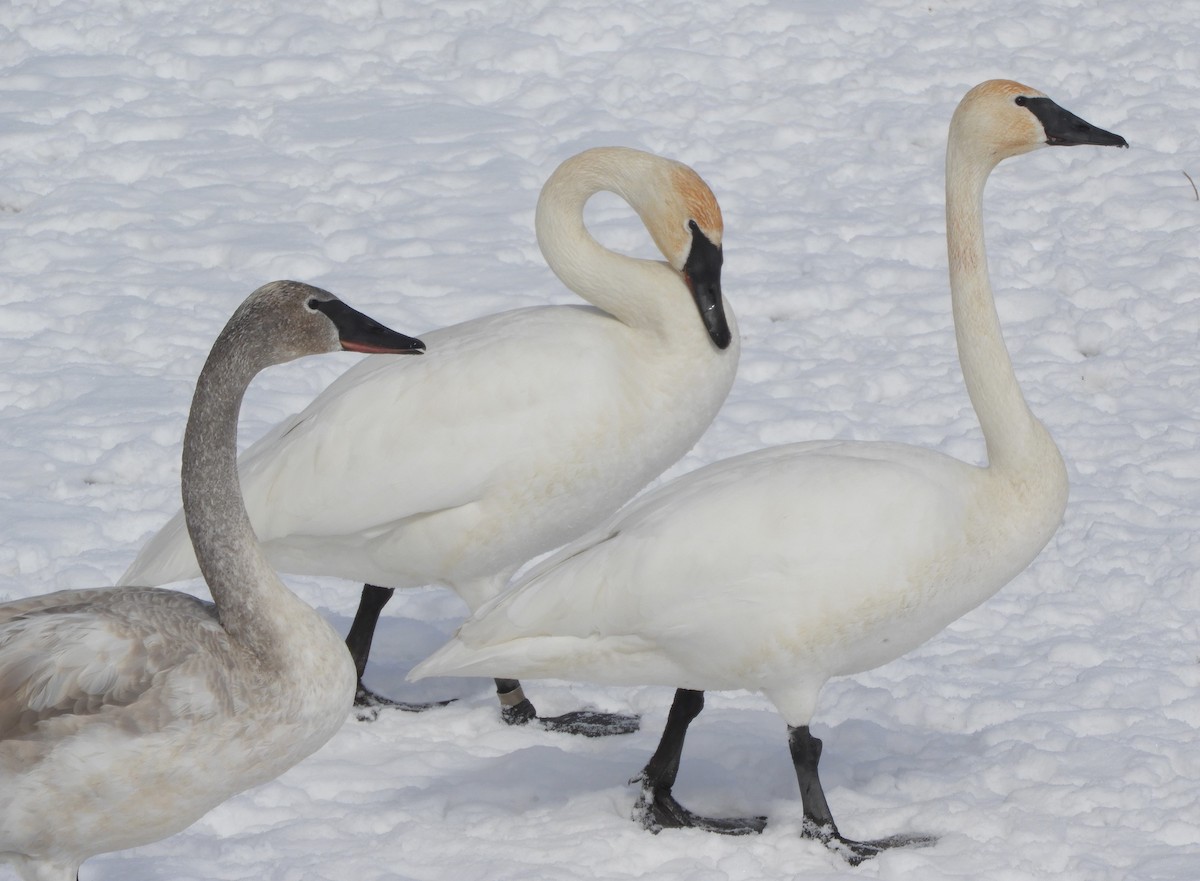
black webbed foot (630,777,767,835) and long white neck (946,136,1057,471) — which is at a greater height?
long white neck (946,136,1057,471)

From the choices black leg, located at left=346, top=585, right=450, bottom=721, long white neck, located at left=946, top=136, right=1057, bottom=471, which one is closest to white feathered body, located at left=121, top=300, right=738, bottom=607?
black leg, located at left=346, top=585, right=450, bottom=721

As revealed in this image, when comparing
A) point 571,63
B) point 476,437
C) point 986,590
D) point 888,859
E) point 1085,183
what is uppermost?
point 571,63

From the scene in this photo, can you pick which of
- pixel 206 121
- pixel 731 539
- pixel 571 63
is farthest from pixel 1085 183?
pixel 731 539

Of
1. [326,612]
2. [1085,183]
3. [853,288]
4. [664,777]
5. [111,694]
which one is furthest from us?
[1085,183]

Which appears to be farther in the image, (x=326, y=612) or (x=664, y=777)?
(x=326, y=612)

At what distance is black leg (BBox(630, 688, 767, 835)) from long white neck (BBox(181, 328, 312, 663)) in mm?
1233

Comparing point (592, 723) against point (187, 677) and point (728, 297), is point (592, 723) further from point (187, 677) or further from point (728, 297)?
point (728, 297)

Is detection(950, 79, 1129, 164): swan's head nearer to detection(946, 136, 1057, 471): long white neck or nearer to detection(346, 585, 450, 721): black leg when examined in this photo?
detection(946, 136, 1057, 471): long white neck

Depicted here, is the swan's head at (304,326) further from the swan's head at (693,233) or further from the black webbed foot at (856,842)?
the black webbed foot at (856,842)

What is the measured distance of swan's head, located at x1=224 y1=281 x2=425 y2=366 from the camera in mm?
3699

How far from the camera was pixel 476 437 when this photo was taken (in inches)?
189

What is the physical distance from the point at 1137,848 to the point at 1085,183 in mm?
4952

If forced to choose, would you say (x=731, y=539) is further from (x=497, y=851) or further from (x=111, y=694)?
(x=111, y=694)

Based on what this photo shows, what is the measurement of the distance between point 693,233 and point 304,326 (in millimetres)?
1721
